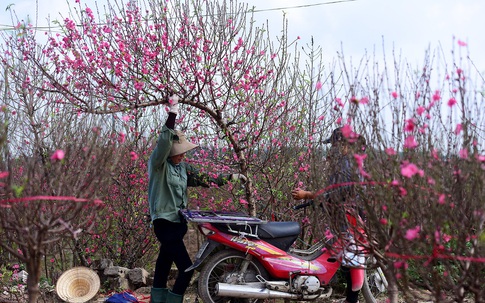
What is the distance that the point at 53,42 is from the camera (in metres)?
8.20

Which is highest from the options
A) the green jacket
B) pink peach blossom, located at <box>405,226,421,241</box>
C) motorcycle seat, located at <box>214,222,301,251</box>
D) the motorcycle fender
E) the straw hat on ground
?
the green jacket

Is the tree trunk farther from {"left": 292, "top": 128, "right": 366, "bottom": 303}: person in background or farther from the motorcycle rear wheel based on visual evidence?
the motorcycle rear wheel

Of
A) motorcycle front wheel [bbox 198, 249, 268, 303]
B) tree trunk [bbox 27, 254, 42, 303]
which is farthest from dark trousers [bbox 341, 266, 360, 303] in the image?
tree trunk [bbox 27, 254, 42, 303]

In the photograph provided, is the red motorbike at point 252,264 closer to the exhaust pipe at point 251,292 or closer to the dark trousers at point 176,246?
the exhaust pipe at point 251,292

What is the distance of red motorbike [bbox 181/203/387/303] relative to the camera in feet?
20.5

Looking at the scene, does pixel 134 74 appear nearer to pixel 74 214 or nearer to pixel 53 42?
pixel 53 42

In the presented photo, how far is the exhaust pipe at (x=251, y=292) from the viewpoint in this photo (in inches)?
240

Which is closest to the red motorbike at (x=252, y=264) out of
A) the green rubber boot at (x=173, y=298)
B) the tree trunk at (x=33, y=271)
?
the green rubber boot at (x=173, y=298)

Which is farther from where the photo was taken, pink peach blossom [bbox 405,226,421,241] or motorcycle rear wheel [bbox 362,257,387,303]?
motorcycle rear wheel [bbox 362,257,387,303]

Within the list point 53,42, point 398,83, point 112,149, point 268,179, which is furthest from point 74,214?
point 53,42

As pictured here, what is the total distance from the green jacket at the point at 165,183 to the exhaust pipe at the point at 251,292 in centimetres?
84

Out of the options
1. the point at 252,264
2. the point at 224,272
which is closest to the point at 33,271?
the point at 224,272

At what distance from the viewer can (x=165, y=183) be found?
6.41 metres

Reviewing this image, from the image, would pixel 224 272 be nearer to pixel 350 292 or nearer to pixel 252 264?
pixel 252 264
